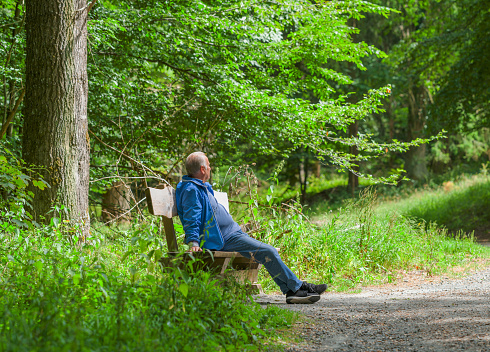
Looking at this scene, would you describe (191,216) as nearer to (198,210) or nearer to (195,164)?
(198,210)

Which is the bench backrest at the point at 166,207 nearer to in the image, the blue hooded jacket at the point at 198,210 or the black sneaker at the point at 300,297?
the blue hooded jacket at the point at 198,210

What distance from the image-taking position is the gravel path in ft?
11.7

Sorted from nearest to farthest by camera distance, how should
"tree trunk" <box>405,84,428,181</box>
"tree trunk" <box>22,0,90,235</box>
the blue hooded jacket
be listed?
the blue hooded jacket
"tree trunk" <box>22,0,90,235</box>
"tree trunk" <box>405,84,428,181</box>

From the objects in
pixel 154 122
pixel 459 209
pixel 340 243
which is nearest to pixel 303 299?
pixel 340 243

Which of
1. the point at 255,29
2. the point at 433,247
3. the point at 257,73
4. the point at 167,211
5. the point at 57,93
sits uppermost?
the point at 255,29

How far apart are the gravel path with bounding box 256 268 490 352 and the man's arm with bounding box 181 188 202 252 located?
3.86ft

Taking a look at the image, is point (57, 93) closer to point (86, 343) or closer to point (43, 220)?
point (43, 220)

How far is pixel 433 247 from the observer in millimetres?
8570

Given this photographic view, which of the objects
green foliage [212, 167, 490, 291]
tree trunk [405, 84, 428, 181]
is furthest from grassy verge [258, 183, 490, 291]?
tree trunk [405, 84, 428, 181]

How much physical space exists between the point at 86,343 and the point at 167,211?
2.24m

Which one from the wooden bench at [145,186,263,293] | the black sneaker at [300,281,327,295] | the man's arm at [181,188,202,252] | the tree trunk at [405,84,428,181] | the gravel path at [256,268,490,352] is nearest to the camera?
the gravel path at [256,268,490,352]

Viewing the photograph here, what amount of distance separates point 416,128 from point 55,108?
19.9 meters

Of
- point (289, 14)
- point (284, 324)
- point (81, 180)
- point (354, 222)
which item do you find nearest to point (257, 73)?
point (289, 14)

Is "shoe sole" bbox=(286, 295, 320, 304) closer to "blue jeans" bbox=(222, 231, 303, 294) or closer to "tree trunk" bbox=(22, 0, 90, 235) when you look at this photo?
"blue jeans" bbox=(222, 231, 303, 294)
